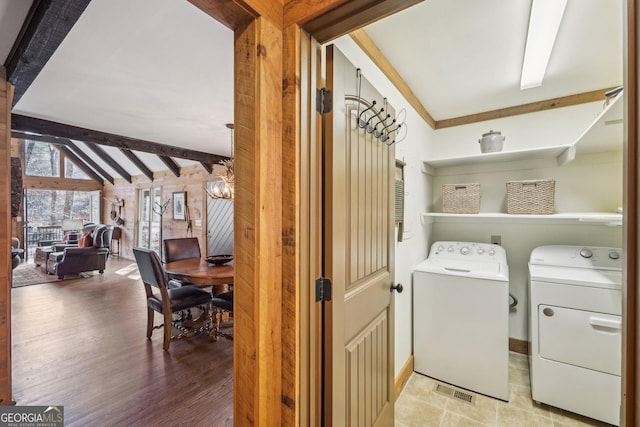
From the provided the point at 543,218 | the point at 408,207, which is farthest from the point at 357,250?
the point at 543,218

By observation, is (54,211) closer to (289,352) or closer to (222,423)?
(222,423)

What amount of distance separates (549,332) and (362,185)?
178 centimetres

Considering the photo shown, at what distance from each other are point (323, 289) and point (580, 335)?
74.4 inches

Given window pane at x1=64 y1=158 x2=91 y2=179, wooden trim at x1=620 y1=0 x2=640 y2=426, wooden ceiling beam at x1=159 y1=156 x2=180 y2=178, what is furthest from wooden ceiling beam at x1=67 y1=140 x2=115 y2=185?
wooden trim at x1=620 y1=0 x2=640 y2=426

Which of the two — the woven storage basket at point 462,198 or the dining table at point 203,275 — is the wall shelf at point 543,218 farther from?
the dining table at point 203,275

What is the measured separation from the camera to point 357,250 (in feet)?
4.24

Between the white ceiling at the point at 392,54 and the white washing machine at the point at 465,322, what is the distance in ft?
4.84

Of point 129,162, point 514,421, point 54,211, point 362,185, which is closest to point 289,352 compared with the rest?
point 362,185

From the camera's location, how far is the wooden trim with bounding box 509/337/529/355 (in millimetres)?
2557

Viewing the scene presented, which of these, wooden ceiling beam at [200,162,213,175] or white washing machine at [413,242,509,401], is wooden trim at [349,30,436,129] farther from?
wooden ceiling beam at [200,162,213,175]

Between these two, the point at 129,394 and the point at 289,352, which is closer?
the point at 289,352

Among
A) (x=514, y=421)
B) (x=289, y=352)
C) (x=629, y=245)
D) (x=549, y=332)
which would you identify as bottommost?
(x=514, y=421)

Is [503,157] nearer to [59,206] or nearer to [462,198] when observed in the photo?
[462,198]

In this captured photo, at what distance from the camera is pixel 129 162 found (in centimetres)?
746
